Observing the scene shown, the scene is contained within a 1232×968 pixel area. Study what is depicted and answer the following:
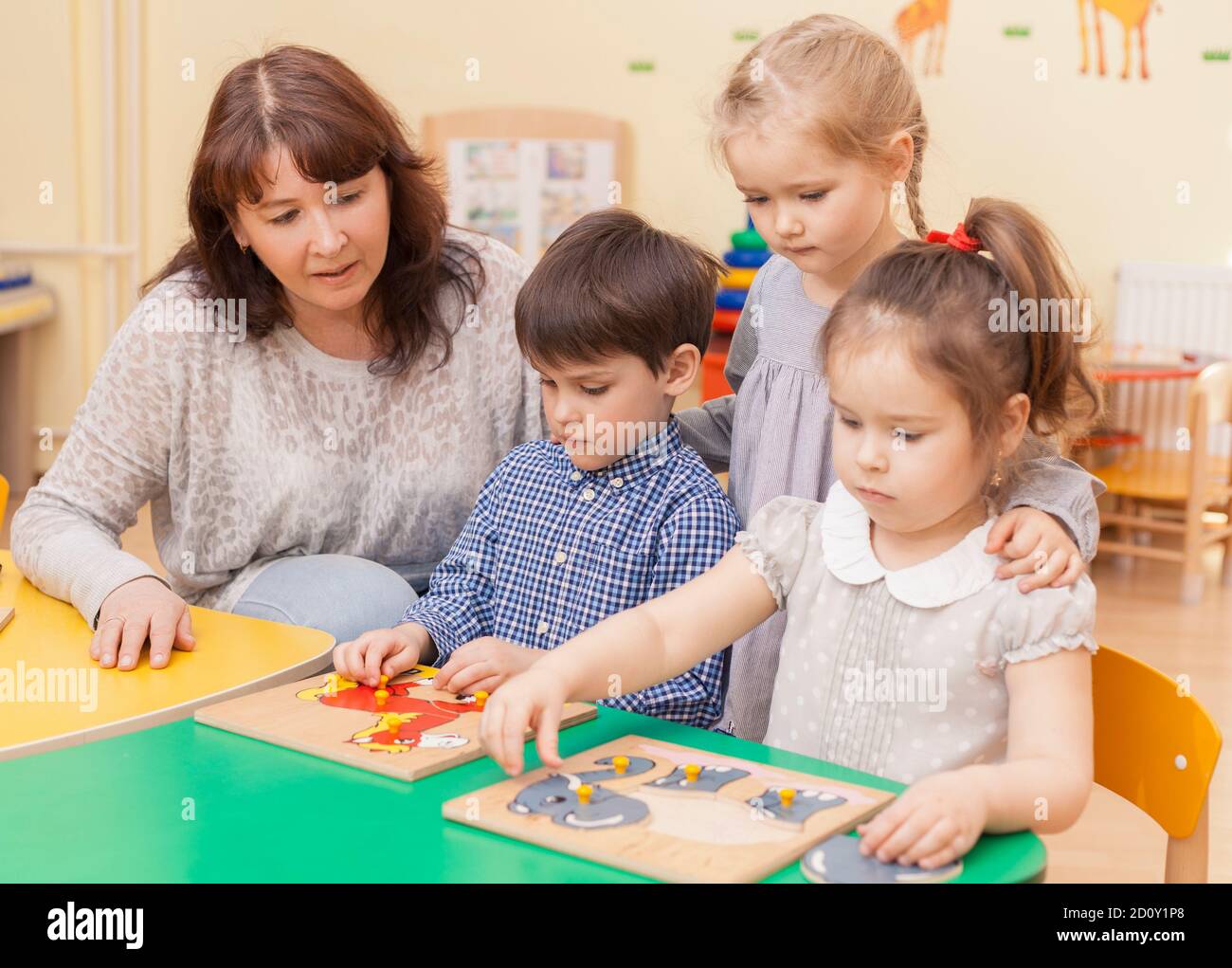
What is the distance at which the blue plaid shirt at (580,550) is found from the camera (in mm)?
1500

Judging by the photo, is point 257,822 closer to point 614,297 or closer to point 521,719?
point 521,719

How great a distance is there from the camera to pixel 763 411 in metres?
1.69

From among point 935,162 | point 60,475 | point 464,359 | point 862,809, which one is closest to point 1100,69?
point 935,162

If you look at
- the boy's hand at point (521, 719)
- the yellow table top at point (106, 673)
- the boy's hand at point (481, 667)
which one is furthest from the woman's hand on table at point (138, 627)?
the boy's hand at point (521, 719)

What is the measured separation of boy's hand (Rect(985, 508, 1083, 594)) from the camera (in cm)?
116

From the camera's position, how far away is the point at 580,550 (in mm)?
1550

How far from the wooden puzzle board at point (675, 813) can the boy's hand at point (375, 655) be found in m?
0.29

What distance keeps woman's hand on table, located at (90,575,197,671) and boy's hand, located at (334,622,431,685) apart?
0.17m

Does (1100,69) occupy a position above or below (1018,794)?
above

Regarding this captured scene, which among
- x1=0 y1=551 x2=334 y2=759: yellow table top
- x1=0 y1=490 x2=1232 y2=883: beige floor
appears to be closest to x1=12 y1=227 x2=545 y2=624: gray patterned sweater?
x1=0 y1=551 x2=334 y2=759: yellow table top

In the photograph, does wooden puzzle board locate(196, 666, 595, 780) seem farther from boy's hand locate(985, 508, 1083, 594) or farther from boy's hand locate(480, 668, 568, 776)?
boy's hand locate(985, 508, 1083, 594)

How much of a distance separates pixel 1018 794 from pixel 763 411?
0.79 metres
